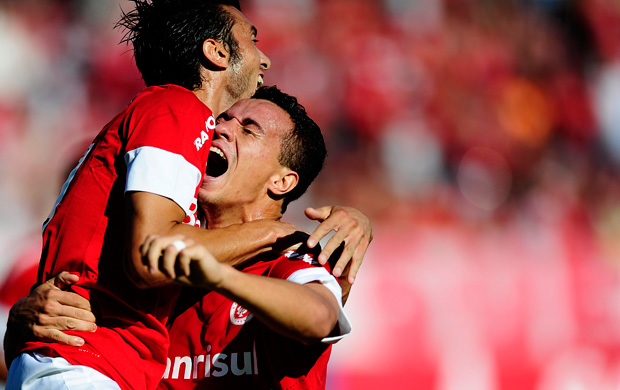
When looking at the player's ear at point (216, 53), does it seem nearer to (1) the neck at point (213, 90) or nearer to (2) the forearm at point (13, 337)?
(1) the neck at point (213, 90)

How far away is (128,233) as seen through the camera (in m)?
2.07

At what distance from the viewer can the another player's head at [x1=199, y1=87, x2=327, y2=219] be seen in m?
3.10

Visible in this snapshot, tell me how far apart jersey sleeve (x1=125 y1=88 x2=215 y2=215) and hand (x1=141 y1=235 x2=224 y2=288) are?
427mm

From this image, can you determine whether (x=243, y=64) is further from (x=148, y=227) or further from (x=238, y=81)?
(x=148, y=227)

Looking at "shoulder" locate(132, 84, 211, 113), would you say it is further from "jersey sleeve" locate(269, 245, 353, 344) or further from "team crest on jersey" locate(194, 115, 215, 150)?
"jersey sleeve" locate(269, 245, 353, 344)

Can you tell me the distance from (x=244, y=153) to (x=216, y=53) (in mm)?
444

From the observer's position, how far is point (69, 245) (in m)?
2.29

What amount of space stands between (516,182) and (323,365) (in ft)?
15.9

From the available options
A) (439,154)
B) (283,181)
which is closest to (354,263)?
(283,181)

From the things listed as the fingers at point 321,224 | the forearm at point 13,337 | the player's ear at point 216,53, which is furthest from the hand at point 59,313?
the player's ear at point 216,53

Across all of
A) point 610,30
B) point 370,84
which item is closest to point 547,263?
point 370,84

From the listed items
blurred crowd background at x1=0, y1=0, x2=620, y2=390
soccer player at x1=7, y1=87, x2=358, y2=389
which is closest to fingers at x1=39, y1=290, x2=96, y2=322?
soccer player at x1=7, y1=87, x2=358, y2=389

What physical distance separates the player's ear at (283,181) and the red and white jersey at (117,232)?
0.84 metres

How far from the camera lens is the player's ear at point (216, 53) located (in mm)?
2945
